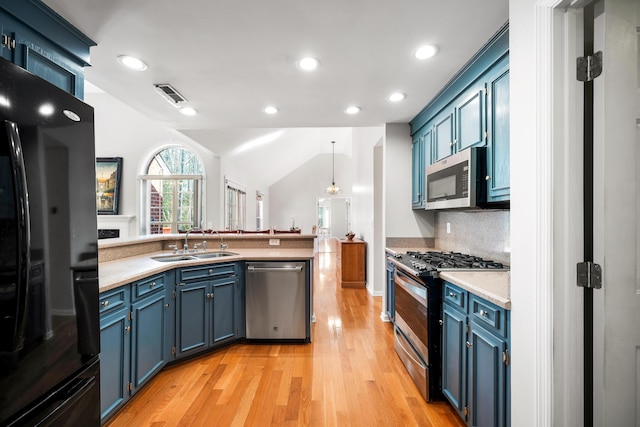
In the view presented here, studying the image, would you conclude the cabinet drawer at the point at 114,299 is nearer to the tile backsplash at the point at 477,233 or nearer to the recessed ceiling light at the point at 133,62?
the recessed ceiling light at the point at 133,62

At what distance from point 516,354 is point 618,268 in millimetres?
500

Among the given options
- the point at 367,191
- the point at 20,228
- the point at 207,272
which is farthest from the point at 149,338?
the point at 367,191

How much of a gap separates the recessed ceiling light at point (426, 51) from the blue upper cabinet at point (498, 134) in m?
0.40

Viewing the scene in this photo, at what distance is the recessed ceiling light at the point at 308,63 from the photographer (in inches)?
84.8

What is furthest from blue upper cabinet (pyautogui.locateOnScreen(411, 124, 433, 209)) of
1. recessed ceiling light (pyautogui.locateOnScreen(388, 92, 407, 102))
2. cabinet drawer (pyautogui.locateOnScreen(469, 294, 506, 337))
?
cabinet drawer (pyautogui.locateOnScreen(469, 294, 506, 337))

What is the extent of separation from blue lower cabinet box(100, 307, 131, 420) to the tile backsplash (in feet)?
8.80

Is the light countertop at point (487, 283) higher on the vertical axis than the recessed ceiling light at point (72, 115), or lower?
lower

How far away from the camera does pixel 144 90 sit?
8.93 ft

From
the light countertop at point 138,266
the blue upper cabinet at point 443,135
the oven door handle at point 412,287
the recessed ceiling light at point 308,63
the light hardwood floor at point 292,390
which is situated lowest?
the light hardwood floor at point 292,390

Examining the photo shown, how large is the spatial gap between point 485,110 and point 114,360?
9.32 feet

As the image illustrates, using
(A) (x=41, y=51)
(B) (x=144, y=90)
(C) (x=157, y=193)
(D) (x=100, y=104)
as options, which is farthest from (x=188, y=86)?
(D) (x=100, y=104)

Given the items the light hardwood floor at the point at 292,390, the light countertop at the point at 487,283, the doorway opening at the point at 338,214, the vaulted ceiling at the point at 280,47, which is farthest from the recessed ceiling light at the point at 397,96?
the doorway opening at the point at 338,214

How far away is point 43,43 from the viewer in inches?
62.9

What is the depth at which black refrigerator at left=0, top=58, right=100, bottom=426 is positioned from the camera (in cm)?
81
